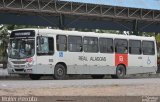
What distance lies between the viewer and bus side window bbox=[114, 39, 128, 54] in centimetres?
3334

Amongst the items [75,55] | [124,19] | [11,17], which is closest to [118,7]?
[124,19]

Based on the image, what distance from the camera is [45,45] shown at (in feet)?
94.7

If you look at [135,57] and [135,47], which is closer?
[135,57]

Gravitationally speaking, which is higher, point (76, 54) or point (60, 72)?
point (76, 54)

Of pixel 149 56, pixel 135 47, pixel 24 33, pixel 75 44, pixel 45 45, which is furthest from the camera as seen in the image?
pixel 149 56

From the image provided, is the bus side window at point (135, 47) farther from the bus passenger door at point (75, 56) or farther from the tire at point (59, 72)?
the tire at point (59, 72)

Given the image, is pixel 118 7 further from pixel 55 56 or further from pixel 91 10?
pixel 55 56

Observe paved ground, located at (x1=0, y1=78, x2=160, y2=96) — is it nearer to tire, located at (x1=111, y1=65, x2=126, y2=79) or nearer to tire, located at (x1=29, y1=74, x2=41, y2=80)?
tire, located at (x1=29, y1=74, x2=41, y2=80)

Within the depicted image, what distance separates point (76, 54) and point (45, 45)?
2.59m

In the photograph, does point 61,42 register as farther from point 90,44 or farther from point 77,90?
point 77,90

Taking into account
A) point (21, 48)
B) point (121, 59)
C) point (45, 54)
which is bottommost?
point (121, 59)

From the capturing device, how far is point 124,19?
41.6 m

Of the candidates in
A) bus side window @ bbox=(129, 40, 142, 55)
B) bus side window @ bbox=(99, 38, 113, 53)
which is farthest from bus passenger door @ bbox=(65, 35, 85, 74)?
bus side window @ bbox=(129, 40, 142, 55)

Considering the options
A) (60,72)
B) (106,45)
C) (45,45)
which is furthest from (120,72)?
(45,45)
